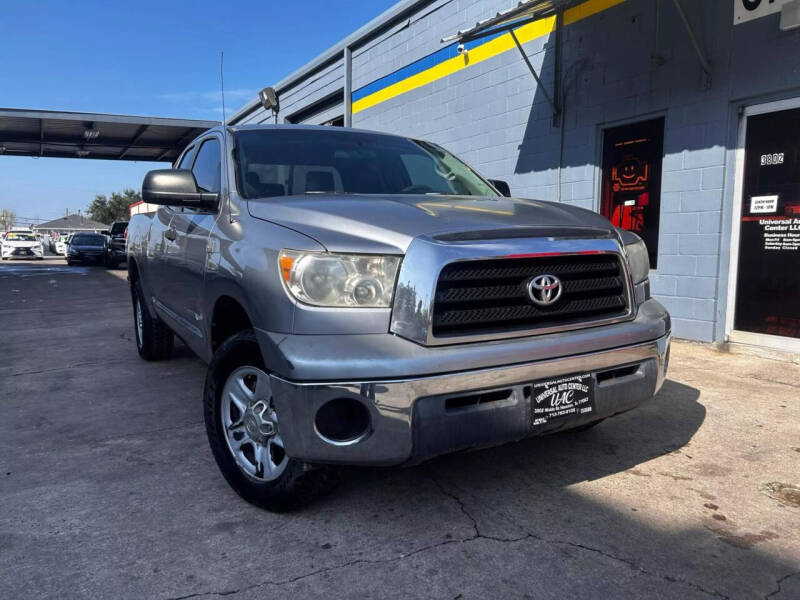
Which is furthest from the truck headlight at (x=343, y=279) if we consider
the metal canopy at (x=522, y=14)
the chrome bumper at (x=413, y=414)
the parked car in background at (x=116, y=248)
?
the parked car in background at (x=116, y=248)

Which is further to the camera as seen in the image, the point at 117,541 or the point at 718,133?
the point at 718,133

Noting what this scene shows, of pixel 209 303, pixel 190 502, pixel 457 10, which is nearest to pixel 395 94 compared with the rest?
pixel 457 10

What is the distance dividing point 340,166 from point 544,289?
5.29 ft

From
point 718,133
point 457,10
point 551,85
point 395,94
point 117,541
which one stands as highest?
point 457,10

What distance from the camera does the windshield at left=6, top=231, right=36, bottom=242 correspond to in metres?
34.3

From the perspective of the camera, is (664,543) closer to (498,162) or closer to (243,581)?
(243,581)

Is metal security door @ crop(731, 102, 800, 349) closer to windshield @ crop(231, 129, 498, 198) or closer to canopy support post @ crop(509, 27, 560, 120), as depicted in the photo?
canopy support post @ crop(509, 27, 560, 120)

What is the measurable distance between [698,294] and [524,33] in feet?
14.0

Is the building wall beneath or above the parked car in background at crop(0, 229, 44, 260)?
above

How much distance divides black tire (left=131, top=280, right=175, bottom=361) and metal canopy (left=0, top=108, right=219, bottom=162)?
1433 centimetres

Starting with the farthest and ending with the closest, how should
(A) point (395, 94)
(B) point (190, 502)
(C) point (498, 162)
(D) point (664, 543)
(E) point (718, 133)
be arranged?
(A) point (395, 94), (C) point (498, 162), (E) point (718, 133), (B) point (190, 502), (D) point (664, 543)

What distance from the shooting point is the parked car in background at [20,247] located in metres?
33.6

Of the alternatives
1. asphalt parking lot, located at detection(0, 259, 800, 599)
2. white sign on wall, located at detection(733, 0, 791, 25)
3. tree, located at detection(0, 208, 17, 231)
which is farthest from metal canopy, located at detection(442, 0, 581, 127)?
tree, located at detection(0, 208, 17, 231)

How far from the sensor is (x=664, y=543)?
2.41 metres
